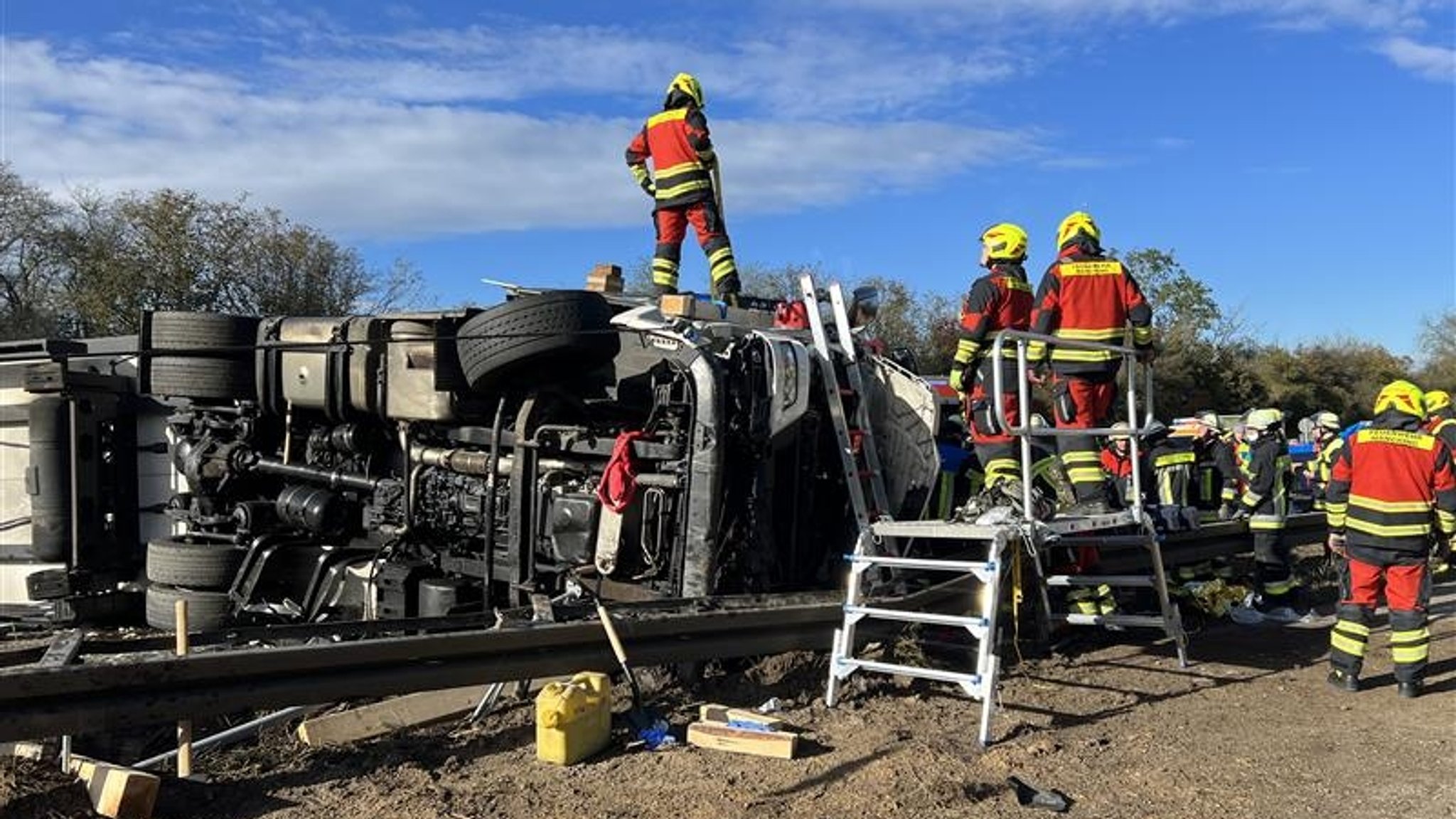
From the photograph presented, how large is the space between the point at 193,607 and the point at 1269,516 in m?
7.37

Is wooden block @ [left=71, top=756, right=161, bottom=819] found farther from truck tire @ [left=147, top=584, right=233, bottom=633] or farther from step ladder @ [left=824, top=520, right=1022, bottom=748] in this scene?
truck tire @ [left=147, top=584, right=233, bottom=633]

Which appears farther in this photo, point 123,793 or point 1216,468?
point 1216,468

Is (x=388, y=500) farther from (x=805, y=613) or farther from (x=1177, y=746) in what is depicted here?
(x=1177, y=746)

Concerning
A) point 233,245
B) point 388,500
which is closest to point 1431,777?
point 388,500

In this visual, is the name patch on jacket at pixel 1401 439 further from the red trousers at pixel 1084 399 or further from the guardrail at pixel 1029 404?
the red trousers at pixel 1084 399

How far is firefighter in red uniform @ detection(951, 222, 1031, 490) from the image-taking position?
639 centimetres

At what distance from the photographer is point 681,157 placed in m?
7.59

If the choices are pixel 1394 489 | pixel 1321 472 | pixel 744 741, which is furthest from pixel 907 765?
pixel 1321 472

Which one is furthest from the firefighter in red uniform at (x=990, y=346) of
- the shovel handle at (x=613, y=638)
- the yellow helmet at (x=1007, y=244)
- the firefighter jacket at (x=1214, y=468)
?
the firefighter jacket at (x=1214, y=468)

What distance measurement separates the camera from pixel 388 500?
632 centimetres

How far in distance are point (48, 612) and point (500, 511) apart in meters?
3.14


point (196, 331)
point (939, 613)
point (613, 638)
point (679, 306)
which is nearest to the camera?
point (613, 638)

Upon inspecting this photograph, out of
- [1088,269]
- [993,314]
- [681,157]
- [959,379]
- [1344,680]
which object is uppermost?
[681,157]

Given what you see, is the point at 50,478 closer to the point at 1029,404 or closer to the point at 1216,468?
the point at 1029,404
